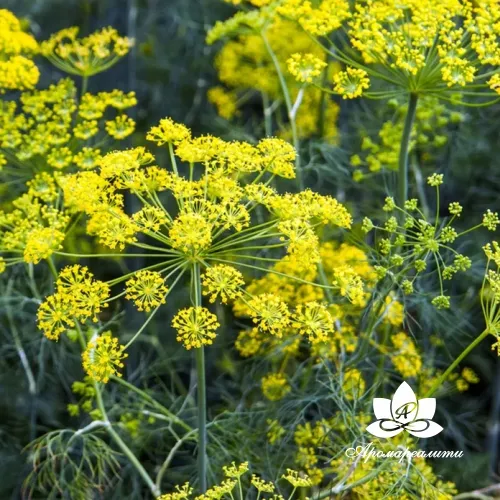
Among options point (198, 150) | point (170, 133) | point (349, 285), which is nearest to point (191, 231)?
point (198, 150)

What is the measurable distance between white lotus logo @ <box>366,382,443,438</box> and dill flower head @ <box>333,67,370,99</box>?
3.36 ft

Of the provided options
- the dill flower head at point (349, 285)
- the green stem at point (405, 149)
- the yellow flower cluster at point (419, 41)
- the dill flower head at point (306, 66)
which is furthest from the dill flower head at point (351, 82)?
the dill flower head at point (349, 285)

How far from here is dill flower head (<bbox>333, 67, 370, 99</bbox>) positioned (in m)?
2.83

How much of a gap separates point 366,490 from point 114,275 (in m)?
2.30

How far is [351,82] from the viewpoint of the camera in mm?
2912

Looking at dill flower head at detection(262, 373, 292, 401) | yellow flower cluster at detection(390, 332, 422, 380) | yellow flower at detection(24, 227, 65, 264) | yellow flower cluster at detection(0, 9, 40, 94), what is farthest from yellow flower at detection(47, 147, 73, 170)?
yellow flower cluster at detection(390, 332, 422, 380)

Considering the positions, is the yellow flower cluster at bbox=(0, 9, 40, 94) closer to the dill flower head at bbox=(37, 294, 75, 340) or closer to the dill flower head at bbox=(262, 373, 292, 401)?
the dill flower head at bbox=(37, 294, 75, 340)

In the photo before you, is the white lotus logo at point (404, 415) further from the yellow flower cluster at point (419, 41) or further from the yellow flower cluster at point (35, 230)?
the yellow flower cluster at point (35, 230)

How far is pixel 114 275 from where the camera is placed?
468 centimetres

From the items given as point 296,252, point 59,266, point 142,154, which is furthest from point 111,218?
point 59,266

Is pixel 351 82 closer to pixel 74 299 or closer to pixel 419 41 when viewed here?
pixel 419 41

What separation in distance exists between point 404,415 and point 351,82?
3.87 feet

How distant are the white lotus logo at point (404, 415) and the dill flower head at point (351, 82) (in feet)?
3.36

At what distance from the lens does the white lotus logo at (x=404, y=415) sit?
282 cm
